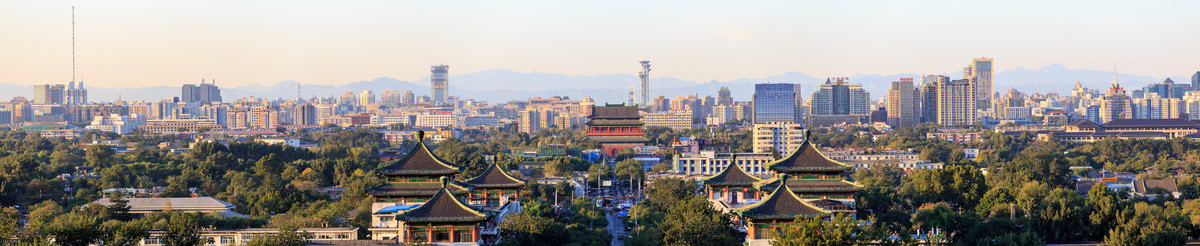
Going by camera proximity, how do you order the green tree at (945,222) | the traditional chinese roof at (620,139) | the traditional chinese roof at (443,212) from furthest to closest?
the traditional chinese roof at (620,139)
the green tree at (945,222)
the traditional chinese roof at (443,212)

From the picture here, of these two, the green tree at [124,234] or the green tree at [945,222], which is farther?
the green tree at [945,222]

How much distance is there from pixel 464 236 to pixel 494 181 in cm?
1060

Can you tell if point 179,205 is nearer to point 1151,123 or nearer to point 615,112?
point 615,112

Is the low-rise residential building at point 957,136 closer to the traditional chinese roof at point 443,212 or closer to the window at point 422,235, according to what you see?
the traditional chinese roof at point 443,212

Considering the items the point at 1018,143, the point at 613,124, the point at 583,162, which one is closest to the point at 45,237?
the point at 583,162

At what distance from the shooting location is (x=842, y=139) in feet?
484

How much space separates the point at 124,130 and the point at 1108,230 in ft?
558

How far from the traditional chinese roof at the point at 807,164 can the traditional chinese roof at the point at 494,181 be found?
9120 millimetres

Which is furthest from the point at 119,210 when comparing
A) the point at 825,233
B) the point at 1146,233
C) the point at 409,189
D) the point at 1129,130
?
the point at 1129,130

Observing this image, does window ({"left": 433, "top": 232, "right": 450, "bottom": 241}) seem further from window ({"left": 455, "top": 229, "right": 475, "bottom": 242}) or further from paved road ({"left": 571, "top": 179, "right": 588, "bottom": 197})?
paved road ({"left": 571, "top": 179, "right": 588, "bottom": 197})

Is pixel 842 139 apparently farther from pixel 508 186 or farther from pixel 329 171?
pixel 508 186

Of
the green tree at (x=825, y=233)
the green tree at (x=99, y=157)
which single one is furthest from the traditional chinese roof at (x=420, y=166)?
the green tree at (x=99, y=157)

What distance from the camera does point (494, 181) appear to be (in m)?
44.7

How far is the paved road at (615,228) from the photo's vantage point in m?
47.3
